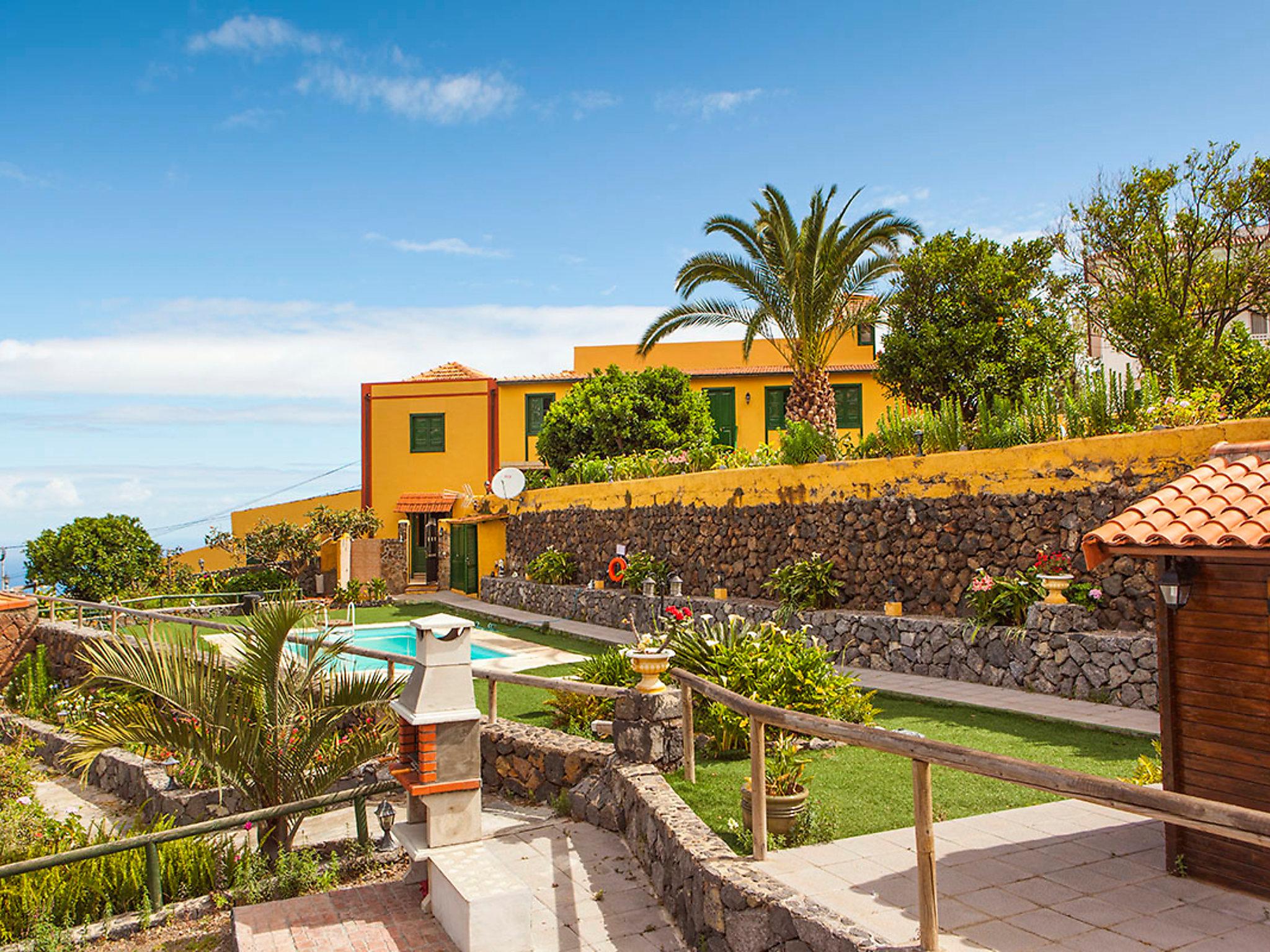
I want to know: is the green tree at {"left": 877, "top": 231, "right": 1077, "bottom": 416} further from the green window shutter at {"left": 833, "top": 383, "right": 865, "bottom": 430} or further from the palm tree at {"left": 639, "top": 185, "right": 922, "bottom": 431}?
the green window shutter at {"left": 833, "top": 383, "right": 865, "bottom": 430}

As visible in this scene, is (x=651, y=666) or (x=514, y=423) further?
(x=514, y=423)

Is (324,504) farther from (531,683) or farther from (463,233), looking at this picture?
(531,683)

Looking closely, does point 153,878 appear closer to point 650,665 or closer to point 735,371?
Answer: point 650,665

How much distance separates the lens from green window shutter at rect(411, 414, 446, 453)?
105ft

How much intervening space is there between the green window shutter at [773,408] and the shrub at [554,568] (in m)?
10.4

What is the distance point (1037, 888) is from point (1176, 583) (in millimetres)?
1715

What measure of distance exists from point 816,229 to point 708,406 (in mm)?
12458

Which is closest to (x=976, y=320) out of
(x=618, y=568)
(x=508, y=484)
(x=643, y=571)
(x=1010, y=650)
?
(x=1010, y=650)

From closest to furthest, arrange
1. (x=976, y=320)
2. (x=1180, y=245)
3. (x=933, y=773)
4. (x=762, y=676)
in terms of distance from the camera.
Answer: (x=933, y=773), (x=762, y=676), (x=976, y=320), (x=1180, y=245)

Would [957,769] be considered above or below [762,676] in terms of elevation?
above

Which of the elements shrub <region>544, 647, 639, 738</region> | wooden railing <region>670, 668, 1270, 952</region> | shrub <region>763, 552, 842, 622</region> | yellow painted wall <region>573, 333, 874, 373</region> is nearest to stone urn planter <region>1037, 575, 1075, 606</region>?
shrub <region>763, 552, 842, 622</region>

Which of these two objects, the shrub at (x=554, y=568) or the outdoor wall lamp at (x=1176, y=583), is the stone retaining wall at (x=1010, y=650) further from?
the shrub at (x=554, y=568)

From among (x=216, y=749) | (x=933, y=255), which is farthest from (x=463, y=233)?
(x=216, y=749)

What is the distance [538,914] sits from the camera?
584cm
